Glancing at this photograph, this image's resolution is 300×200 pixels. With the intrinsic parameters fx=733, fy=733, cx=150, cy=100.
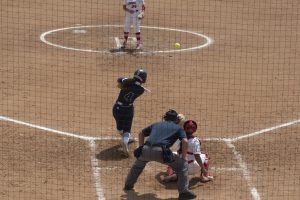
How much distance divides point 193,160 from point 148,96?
13.7 ft

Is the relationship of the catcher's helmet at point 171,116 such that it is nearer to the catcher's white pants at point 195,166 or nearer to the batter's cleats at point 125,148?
the catcher's white pants at point 195,166

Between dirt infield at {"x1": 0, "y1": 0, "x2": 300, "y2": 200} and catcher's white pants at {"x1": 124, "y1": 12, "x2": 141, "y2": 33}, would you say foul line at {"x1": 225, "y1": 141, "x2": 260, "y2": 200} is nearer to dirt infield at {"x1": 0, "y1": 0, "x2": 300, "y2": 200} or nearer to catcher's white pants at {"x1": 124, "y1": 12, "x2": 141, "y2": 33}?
dirt infield at {"x1": 0, "y1": 0, "x2": 300, "y2": 200}

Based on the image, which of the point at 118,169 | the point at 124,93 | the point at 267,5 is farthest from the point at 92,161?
the point at 267,5

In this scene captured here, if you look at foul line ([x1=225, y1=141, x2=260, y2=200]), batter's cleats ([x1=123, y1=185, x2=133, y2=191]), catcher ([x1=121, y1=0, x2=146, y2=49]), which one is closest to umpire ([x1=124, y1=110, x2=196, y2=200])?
batter's cleats ([x1=123, y1=185, x2=133, y2=191])

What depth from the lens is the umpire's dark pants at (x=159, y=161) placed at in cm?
1045

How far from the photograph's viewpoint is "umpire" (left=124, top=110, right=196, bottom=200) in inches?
411

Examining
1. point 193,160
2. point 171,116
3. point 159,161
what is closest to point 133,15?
point 193,160

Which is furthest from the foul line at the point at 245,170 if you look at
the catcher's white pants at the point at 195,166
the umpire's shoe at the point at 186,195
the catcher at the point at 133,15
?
the catcher at the point at 133,15

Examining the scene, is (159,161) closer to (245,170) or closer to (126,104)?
(245,170)

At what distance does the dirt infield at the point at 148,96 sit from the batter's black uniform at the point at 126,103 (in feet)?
1.75

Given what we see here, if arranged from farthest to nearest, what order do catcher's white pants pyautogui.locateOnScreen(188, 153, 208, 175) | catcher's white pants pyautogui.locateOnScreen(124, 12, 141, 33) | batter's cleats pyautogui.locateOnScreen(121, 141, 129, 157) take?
catcher's white pants pyautogui.locateOnScreen(124, 12, 141, 33) < batter's cleats pyautogui.locateOnScreen(121, 141, 129, 157) < catcher's white pants pyautogui.locateOnScreen(188, 153, 208, 175)

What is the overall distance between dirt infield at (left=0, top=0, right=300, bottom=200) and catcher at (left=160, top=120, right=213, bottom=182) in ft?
0.48

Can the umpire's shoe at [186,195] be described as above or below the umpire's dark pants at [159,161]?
below

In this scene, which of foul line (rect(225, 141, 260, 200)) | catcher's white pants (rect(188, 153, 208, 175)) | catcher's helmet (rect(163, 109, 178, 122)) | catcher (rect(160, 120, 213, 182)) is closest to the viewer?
catcher's helmet (rect(163, 109, 178, 122))
